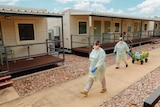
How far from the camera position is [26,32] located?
7.09 metres

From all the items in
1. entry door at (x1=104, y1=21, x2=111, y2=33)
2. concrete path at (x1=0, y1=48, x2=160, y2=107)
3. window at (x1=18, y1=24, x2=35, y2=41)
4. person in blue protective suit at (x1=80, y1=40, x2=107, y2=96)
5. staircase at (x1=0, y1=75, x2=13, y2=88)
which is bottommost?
concrete path at (x1=0, y1=48, x2=160, y2=107)

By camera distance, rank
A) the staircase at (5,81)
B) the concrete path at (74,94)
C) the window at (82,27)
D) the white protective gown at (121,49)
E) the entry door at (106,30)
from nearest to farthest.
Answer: the concrete path at (74,94) → the staircase at (5,81) → the white protective gown at (121,49) → the window at (82,27) → the entry door at (106,30)

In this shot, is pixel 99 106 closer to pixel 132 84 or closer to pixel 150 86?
pixel 132 84

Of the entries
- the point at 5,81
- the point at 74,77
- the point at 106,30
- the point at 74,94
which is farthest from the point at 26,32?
the point at 106,30

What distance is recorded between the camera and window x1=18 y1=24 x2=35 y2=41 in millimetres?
6895

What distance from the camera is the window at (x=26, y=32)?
689 cm

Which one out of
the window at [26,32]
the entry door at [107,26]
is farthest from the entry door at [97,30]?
the window at [26,32]

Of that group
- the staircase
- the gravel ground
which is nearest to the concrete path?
the gravel ground

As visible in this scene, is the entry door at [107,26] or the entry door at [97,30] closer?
the entry door at [97,30]

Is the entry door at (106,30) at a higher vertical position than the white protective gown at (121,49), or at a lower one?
higher

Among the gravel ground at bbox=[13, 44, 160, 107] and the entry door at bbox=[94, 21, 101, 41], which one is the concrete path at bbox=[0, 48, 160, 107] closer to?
the gravel ground at bbox=[13, 44, 160, 107]

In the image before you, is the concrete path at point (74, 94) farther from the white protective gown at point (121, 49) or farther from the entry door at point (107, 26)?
the entry door at point (107, 26)

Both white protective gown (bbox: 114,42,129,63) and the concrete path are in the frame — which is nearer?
the concrete path

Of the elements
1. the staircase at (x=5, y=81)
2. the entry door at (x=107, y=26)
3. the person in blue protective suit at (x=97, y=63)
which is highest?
the entry door at (x=107, y=26)
